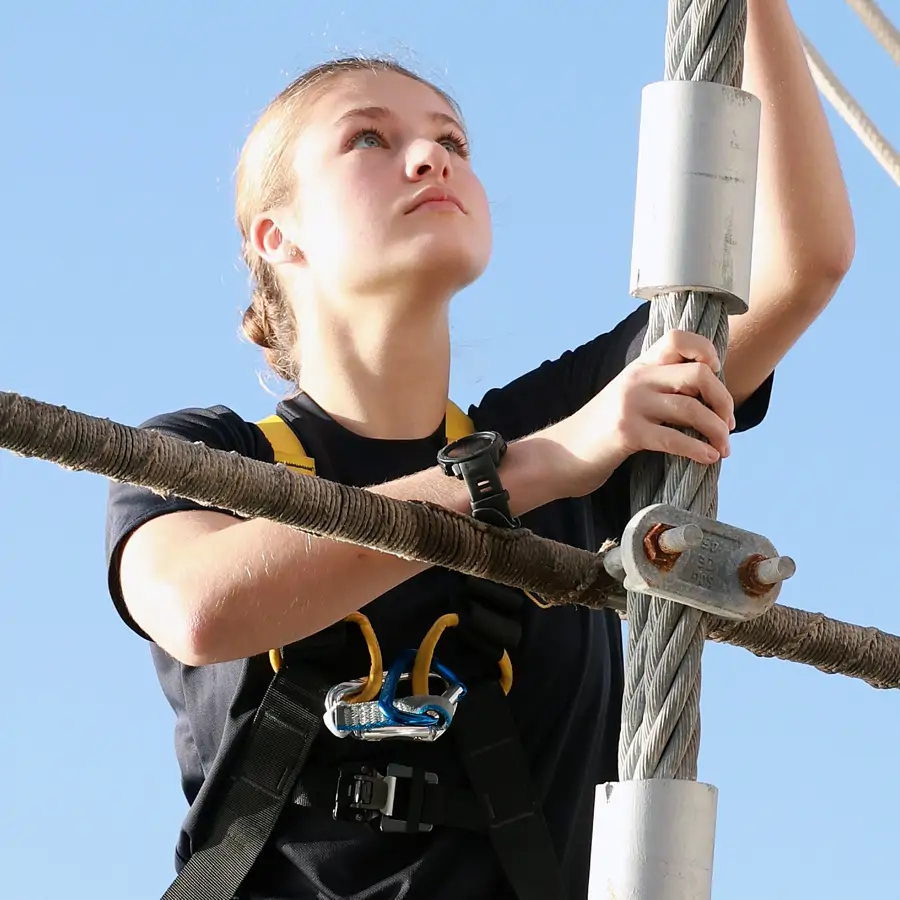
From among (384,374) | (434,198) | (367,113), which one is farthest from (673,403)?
(367,113)

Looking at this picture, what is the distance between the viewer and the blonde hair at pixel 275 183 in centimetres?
435

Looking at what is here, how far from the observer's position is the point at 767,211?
11.3ft

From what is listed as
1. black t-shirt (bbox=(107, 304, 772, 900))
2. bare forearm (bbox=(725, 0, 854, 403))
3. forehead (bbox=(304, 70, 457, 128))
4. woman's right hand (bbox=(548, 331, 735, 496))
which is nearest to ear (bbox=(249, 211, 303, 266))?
forehead (bbox=(304, 70, 457, 128))

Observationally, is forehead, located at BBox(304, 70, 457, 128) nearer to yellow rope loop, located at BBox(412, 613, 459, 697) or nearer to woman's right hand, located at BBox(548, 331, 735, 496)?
yellow rope loop, located at BBox(412, 613, 459, 697)

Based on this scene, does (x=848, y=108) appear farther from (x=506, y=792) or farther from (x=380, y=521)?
(x=380, y=521)

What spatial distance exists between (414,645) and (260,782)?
0.41 metres

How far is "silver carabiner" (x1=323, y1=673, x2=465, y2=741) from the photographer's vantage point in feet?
11.1

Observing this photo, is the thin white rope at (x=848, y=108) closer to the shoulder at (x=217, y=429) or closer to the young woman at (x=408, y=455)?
the young woman at (x=408, y=455)

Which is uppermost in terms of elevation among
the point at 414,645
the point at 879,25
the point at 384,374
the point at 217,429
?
the point at 879,25

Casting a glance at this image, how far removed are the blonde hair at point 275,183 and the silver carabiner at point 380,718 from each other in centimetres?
117

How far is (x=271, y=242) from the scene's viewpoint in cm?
443

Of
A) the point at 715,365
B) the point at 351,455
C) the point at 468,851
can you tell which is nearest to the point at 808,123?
the point at 715,365

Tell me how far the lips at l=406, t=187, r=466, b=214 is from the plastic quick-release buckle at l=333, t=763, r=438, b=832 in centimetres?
110

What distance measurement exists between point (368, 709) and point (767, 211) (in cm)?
112
